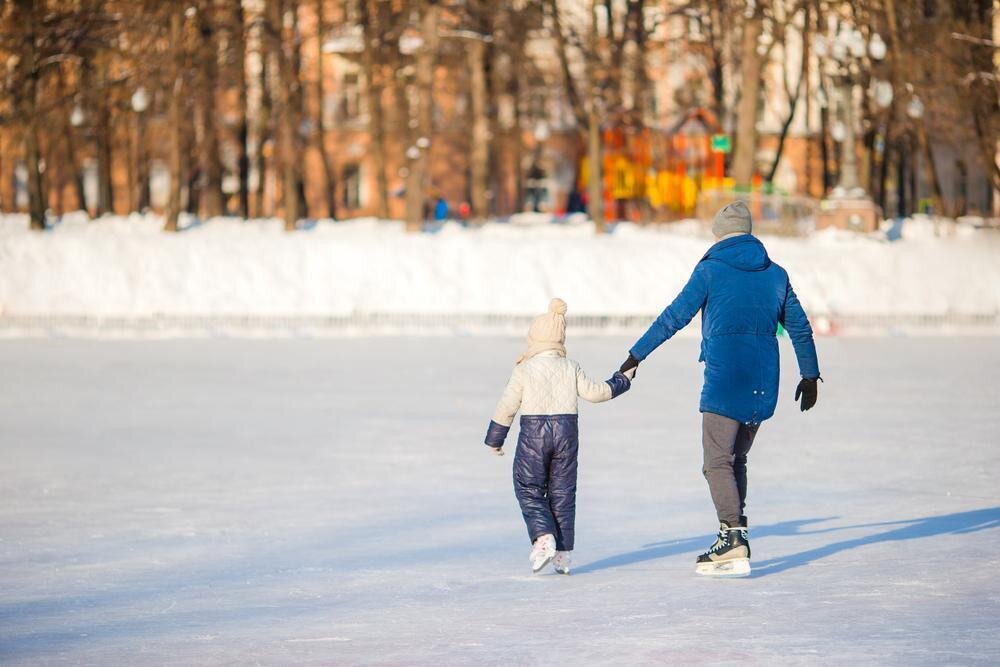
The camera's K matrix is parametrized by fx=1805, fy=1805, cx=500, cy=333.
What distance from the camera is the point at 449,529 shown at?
32.7 ft

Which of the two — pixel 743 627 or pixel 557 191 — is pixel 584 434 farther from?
pixel 557 191

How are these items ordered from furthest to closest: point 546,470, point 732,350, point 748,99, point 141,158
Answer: point 141,158 < point 748,99 < point 546,470 < point 732,350

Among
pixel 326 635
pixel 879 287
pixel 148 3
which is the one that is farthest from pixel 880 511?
pixel 148 3

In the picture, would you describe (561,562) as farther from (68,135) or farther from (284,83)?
(68,135)

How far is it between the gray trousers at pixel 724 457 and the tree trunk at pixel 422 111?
24.4m

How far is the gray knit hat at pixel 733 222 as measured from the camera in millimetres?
8305

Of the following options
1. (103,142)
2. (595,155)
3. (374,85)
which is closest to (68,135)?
(103,142)

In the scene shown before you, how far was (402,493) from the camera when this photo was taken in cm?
1127

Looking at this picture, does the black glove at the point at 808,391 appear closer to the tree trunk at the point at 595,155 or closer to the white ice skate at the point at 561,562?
the white ice skate at the point at 561,562

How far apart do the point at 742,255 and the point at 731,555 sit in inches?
53.7

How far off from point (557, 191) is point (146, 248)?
33347 millimetres

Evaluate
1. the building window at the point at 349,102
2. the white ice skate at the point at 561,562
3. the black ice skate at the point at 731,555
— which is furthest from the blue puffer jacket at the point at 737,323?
the building window at the point at 349,102

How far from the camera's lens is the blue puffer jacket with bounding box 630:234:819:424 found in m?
8.12

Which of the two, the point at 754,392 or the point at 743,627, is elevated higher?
the point at 754,392
